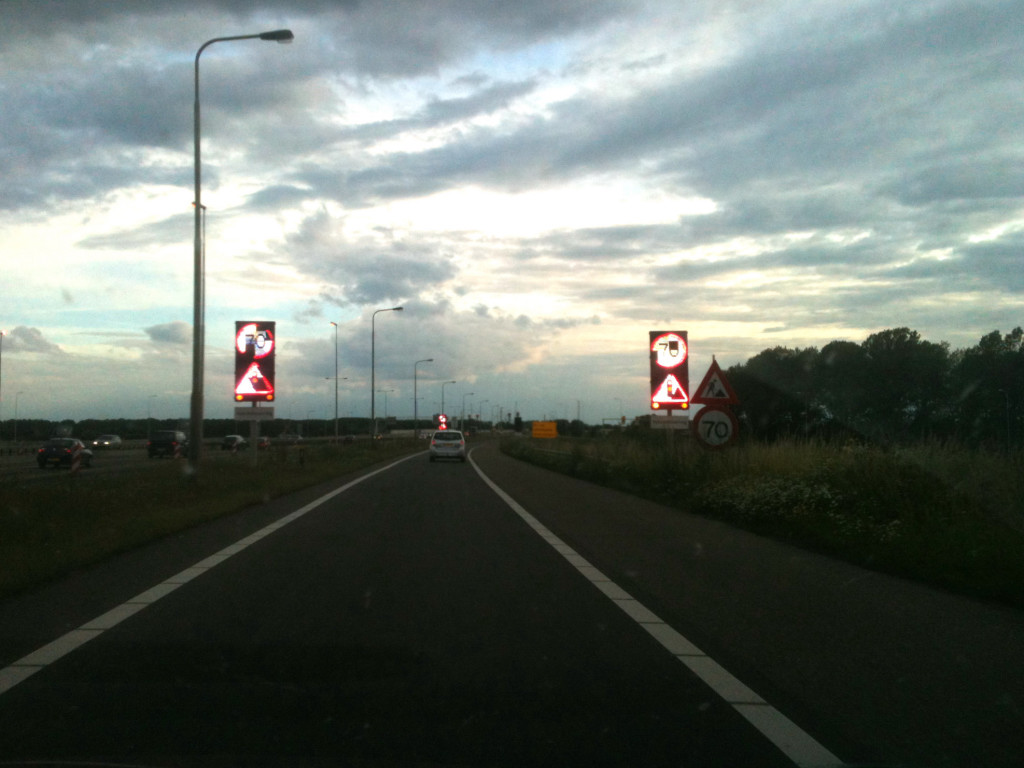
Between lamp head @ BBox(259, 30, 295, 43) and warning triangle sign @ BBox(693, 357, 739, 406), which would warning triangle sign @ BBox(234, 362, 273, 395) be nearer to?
lamp head @ BBox(259, 30, 295, 43)

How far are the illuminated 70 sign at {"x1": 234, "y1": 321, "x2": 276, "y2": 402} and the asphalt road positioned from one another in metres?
20.8

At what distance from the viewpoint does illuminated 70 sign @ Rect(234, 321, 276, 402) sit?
32.1 meters

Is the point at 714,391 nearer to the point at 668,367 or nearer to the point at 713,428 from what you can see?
the point at 713,428

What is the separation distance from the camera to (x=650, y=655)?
6.76m

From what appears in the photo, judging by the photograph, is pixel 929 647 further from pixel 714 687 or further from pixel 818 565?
pixel 818 565

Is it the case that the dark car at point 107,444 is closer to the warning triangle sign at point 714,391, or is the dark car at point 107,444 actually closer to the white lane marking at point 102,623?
the warning triangle sign at point 714,391

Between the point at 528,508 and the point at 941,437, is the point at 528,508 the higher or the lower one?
the lower one

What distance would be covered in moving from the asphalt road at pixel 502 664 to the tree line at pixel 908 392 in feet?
30.5

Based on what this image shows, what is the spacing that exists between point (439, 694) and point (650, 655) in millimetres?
1760

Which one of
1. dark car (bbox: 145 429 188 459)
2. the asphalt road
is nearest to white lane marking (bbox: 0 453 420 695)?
the asphalt road

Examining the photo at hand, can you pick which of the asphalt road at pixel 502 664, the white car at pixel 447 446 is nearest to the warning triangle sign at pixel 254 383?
the white car at pixel 447 446

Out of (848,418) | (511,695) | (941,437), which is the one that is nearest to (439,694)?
(511,695)

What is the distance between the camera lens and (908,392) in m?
31.0

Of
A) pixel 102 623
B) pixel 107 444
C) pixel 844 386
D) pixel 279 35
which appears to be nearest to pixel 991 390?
pixel 844 386
